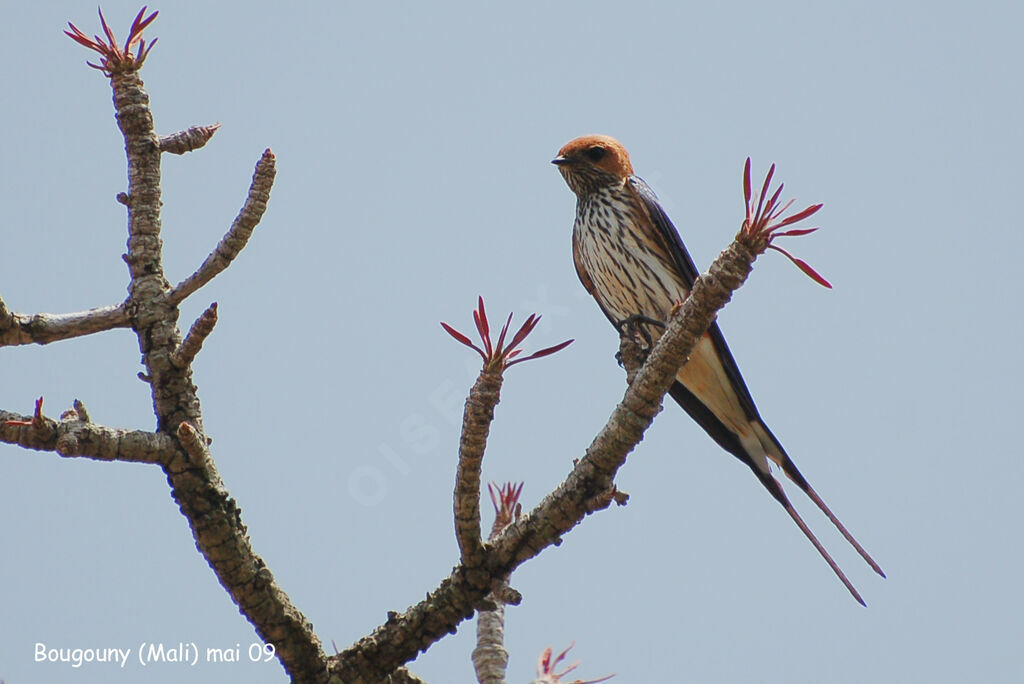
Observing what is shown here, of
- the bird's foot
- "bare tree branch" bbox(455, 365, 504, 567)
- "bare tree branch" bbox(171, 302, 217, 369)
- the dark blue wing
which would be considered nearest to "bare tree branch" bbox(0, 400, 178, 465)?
"bare tree branch" bbox(171, 302, 217, 369)

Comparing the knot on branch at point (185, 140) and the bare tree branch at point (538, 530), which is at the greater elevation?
the knot on branch at point (185, 140)

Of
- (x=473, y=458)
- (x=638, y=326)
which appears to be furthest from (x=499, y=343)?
(x=638, y=326)

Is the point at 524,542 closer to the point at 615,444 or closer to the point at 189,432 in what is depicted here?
the point at 615,444

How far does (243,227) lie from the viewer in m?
3.87

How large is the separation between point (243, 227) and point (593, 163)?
4534 millimetres

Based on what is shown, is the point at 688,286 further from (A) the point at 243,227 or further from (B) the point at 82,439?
(B) the point at 82,439

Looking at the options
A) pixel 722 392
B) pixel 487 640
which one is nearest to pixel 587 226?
pixel 722 392

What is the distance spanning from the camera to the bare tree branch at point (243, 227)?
12.6 ft

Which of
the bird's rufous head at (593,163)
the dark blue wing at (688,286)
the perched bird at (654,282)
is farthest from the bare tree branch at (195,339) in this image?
the bird's rufous head at (593,163)

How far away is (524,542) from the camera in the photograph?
13.4 ft

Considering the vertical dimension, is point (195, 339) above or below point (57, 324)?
below

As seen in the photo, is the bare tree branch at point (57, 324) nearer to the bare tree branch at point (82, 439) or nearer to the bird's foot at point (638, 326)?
the bare tree branch at point (82, 439)

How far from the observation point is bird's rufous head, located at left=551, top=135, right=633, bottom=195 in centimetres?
789

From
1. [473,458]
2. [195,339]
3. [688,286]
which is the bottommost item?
[473,458]
